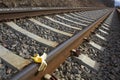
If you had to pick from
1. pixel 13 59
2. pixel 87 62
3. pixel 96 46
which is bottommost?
pixel 96 46

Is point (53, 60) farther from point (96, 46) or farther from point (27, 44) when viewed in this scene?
point (96, 46)

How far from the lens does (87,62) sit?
155 inches

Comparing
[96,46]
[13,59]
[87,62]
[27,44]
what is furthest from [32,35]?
[96,46]

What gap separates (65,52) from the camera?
3773 mm

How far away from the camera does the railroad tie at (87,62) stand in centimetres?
381

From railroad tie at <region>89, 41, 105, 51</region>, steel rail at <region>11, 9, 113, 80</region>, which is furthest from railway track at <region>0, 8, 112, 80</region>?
railroad tie at <region>89, 41, 105, 51</region>

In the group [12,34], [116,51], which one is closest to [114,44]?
[116,51]

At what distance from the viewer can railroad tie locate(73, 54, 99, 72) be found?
3.81 m

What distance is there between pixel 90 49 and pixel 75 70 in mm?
1266

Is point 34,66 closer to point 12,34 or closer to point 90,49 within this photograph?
point 12,34

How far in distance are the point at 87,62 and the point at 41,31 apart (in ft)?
4.75

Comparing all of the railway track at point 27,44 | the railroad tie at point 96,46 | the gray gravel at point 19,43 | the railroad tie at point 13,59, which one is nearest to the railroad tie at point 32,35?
the railway track at point 27,44

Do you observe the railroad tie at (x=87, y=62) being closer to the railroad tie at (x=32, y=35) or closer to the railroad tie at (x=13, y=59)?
the railroad tie at (x=32, y=35)

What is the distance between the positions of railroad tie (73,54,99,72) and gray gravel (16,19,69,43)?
0.68 m
